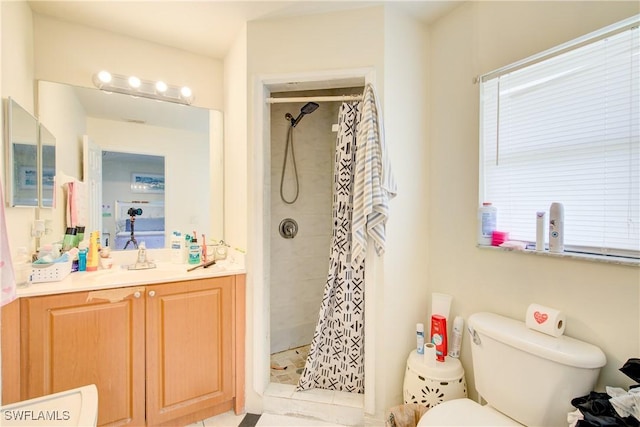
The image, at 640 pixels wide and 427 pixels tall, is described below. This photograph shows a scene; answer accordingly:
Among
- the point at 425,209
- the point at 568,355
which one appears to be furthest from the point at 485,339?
the point at 425,209

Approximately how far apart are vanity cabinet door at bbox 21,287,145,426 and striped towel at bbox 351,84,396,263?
49.5 inches

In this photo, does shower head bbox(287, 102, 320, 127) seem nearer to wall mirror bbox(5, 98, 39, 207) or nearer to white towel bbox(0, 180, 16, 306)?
wall mirror bbox(5, 98, 39, 207)

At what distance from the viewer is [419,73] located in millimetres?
1813

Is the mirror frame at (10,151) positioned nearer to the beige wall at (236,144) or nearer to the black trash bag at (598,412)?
the beige wall at (236,144)

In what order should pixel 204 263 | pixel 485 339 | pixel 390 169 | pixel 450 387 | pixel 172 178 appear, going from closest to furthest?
pixel 485 339
pixel 450 387
pixel 390 169
pixel 204 263
pixel 172 178

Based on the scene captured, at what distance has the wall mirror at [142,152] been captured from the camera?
6.03ft

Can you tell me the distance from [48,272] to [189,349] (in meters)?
0.82

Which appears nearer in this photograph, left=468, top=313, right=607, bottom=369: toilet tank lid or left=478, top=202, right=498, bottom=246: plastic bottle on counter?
left=468, top=313, right=607, bottom=369: toilet tank lid

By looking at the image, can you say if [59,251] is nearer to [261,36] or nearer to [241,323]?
[241,323]

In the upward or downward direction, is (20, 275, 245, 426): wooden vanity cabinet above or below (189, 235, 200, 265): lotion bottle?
below

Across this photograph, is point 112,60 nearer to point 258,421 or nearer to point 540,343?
point 258,421

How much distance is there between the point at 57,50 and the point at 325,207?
7.03 ft

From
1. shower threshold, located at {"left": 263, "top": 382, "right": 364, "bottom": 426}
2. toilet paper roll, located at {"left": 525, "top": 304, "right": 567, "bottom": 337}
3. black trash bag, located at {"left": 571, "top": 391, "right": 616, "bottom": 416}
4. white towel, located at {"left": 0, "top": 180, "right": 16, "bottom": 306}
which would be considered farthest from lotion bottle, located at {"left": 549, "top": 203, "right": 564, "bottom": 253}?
white towel, located at {"left": 0, "top": 180, "right": 16, "bottom": 306}

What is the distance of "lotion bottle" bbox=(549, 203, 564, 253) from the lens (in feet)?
4.14
